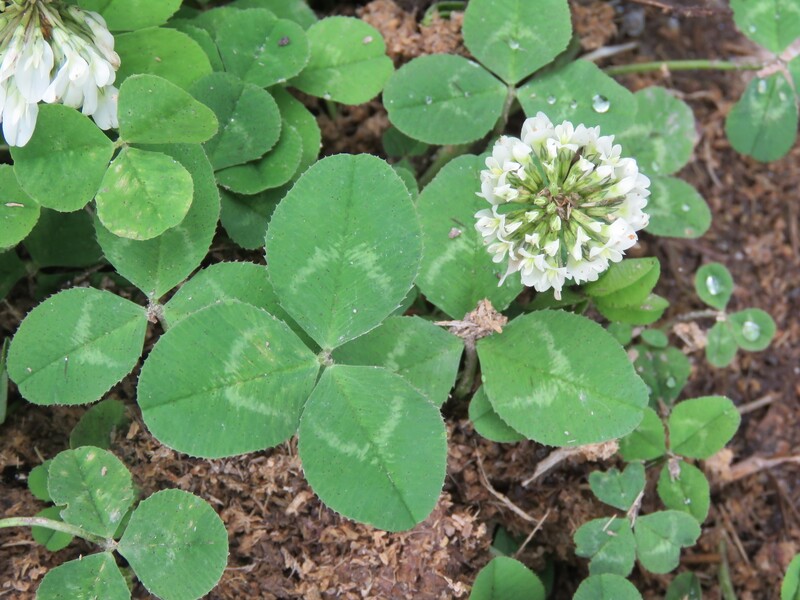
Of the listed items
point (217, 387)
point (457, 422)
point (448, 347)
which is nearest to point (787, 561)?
point (457, 422)

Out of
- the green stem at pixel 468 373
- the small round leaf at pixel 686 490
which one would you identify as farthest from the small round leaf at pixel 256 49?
the small round leaf at pixel 686 490

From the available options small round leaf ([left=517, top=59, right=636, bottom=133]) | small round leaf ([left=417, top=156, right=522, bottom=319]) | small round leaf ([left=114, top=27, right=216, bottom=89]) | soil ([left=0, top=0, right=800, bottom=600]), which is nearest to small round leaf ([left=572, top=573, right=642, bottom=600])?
soil ([left=0, top=0, right=800, bottom=600])

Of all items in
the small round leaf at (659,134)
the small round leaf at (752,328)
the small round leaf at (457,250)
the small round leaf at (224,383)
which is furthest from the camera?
the small round leaf at (752,328)

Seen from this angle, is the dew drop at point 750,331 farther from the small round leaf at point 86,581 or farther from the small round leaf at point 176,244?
the small round leaf at point 86,581

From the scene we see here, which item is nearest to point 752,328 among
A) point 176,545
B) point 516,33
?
point 516,33

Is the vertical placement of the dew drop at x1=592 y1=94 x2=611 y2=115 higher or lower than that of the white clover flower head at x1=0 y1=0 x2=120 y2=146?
lower

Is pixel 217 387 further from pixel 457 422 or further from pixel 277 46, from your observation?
pixel 277 46

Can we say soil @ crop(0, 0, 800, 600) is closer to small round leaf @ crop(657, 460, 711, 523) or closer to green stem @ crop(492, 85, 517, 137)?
small round leaf @ crop(657, 460, 711, 523)
